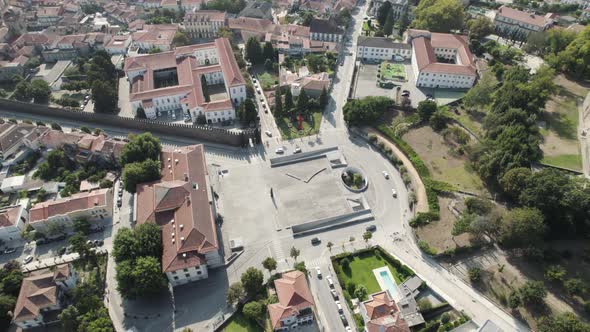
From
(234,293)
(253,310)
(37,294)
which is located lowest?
(37,294)

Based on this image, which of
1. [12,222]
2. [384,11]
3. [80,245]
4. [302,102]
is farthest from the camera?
[384,11]

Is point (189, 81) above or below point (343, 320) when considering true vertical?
above

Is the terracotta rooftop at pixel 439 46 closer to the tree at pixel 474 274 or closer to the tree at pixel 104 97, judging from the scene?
the tree at pixel 474 274

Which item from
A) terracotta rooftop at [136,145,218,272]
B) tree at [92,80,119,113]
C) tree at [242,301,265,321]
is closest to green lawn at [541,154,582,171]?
tree at [242,301,265,321]

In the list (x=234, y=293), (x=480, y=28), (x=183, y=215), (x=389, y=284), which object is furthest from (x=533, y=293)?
(x=480, y=28)

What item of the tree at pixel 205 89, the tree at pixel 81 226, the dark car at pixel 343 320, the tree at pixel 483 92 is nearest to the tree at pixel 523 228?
the dark car at pixel 343 320

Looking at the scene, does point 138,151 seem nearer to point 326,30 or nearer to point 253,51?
point 253,51

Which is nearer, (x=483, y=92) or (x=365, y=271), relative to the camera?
(x=365, y=271)

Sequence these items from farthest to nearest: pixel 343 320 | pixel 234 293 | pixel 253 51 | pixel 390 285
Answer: pixel 253 51 < pixel 390 285 < pixel 343 320 < pixel 234 293
